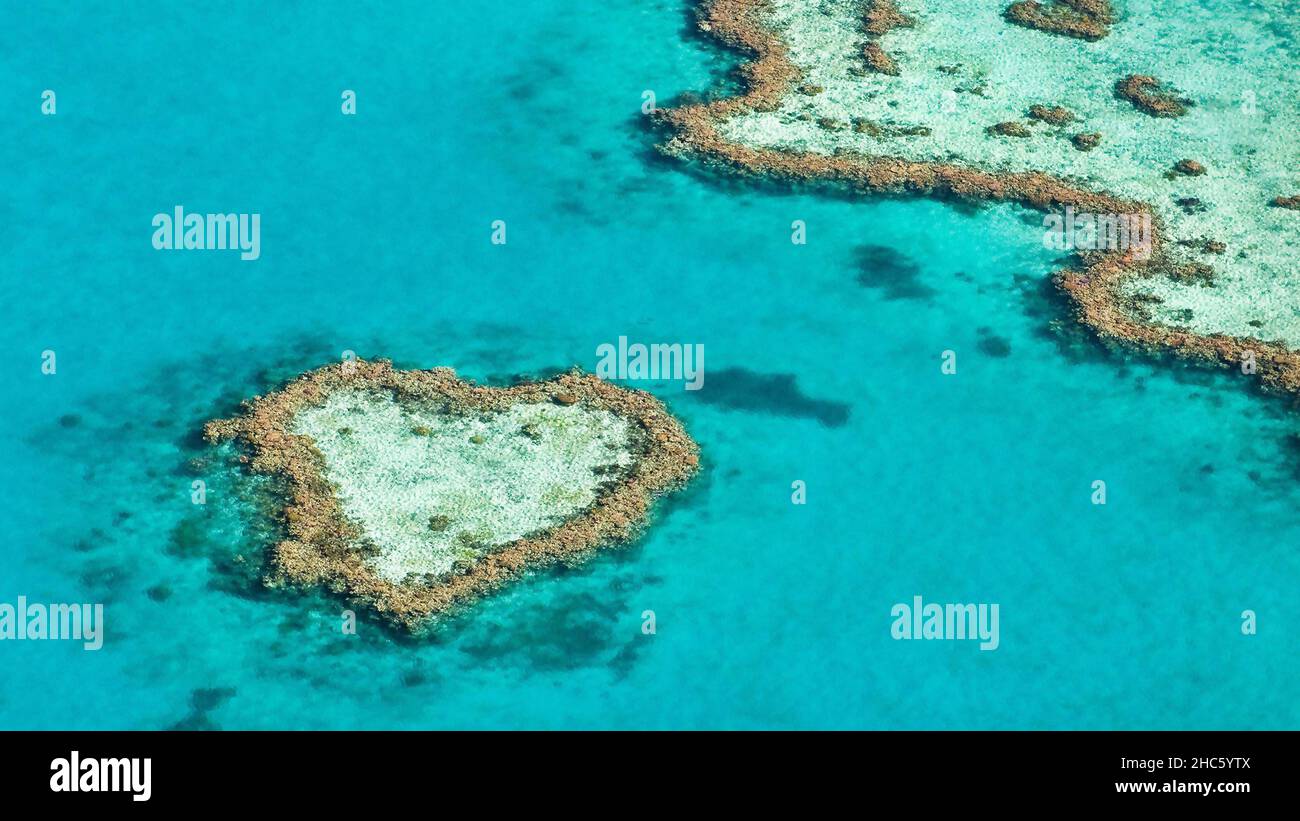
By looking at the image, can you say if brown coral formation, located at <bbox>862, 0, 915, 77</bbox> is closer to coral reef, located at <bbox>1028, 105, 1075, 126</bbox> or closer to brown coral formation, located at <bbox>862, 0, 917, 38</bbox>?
brown coral formation, located at <bbox>862, 0, 917, 38</bbox>

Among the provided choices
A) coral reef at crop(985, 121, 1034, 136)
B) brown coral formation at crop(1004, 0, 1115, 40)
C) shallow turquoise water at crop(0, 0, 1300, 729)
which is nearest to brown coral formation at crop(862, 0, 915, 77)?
brown coral formation at crop(1004, 0, 1115, 40)

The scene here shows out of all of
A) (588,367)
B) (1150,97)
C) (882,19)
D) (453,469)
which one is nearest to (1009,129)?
(1150,97)

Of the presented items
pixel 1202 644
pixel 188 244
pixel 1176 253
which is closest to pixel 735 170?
pixel 1176 253

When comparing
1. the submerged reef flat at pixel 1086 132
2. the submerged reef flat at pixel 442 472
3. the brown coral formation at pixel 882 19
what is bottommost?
the submerged reef flat at pixel 442 472

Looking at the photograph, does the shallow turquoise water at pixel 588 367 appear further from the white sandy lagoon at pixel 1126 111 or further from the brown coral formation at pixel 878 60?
the brown coral formation at pixel 878 60

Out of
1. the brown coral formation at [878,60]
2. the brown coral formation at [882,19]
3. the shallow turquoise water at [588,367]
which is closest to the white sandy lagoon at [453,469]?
the shallow turquoise water at [588,367]

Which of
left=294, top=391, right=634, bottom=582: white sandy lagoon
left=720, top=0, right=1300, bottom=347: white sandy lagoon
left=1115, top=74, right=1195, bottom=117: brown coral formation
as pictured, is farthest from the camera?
left=1115, top=74, right=1195, bottom=117: brown coral formation

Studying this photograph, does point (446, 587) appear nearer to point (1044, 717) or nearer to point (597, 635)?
point (597, 635)
